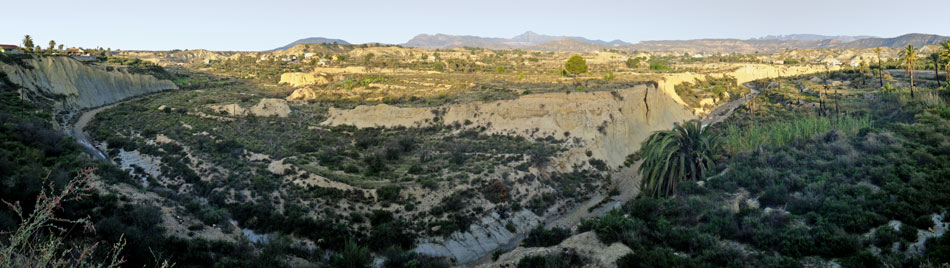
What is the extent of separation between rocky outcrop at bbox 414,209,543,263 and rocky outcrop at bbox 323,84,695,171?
35.3ft

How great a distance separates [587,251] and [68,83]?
5447 centimetres

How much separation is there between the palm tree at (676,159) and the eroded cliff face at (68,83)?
152ft

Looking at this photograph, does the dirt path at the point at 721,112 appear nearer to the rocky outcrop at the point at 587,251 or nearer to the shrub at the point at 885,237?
the shrub at the point at 885,237

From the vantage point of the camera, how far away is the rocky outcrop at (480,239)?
19.9 metres

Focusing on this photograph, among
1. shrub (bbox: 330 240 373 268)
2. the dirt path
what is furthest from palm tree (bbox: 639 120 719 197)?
the dirt path

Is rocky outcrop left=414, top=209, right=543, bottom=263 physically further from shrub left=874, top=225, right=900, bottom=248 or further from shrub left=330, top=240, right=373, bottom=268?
shrub left=874, top=225, right=900, bottom=248

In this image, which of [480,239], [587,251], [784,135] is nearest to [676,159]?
[784,135]

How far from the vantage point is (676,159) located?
21.8m

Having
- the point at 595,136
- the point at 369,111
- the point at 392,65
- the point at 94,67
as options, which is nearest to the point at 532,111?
the point at 595,136

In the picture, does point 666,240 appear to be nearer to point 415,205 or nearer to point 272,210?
point 415,205

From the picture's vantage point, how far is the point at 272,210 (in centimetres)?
2031

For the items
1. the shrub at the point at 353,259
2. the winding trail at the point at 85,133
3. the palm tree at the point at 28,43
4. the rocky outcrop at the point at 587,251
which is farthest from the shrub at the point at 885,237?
the palm tree at the point at 28,43

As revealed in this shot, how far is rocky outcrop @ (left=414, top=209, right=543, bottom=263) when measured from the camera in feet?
65.4

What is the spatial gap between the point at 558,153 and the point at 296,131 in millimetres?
20796
